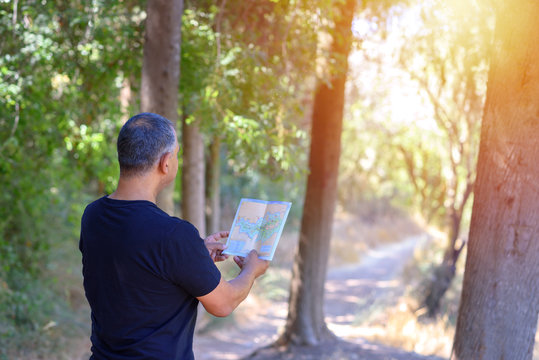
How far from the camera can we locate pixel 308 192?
7.59 m

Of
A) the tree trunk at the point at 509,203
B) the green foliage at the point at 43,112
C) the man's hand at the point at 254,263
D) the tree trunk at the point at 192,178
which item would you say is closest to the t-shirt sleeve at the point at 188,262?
the man's hand at the point at 254,263

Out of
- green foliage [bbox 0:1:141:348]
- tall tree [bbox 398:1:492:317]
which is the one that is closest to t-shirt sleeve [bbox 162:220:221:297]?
green foliage [bbox 0:1:141:348]

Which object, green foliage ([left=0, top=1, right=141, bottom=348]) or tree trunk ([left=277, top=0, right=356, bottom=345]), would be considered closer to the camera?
green foliage ([left=0, top=1, right=141, bottom=348])

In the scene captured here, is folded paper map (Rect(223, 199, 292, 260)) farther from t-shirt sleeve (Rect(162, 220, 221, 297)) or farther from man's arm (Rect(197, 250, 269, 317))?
t-shirt sleeve (Rect(162, 220, 221, 297))

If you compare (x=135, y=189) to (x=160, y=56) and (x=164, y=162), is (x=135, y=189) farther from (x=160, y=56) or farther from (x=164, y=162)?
(x=160, y=56)

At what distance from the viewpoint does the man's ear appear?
2.34 metres

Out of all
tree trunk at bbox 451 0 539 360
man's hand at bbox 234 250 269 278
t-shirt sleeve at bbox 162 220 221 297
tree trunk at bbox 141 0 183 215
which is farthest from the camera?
tree trunk at bbox 141 0 183 215

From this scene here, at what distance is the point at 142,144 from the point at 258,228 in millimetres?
842

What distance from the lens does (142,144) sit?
229 cm

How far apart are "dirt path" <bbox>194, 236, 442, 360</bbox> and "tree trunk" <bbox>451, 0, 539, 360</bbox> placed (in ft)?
10.4

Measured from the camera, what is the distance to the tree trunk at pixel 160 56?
4.80 m

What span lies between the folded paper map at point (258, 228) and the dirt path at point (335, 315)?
15.3ft

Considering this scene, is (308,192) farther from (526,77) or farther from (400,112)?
(400,112)

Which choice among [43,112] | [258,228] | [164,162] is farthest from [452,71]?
[164,162]
